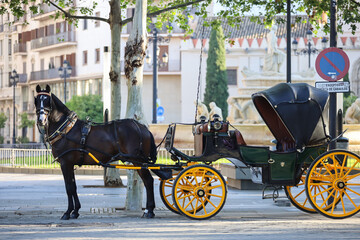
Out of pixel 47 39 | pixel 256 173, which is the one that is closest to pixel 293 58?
pixel 47 39

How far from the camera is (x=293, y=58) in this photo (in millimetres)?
69750

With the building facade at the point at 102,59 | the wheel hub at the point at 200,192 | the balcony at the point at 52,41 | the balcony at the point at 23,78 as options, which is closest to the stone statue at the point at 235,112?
the building facade at the point at 102,59

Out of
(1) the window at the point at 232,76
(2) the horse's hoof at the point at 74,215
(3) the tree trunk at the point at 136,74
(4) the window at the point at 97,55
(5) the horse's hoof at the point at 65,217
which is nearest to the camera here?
(5) the horse's hoof at the point at 65,217

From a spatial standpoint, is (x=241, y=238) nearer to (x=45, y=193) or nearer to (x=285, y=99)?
(x=285, y=99)

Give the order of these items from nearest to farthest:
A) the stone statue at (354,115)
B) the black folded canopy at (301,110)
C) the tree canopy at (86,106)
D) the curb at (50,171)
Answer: the black folded canopy at (301,110)
the curb at (50,171)
the stone statue at (354,115)
the tree canopy at (86,106)

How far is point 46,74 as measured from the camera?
271 feet

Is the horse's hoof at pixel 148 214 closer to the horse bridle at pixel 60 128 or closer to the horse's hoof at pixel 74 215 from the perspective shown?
the horse's hoof at pixel 74 215

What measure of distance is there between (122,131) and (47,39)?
229 ft

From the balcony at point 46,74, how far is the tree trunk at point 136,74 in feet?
214

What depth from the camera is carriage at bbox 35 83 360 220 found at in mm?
13641

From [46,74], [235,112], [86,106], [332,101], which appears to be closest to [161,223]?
[332,101]

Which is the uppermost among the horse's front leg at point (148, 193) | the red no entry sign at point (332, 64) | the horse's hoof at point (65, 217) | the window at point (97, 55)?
the window at point (97, 55)

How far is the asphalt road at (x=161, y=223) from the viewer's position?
11.6 m

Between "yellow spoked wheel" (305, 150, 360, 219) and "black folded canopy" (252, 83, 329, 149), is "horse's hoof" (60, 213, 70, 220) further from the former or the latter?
"yellow spoked wheel" (305, 150, 360, 219)
